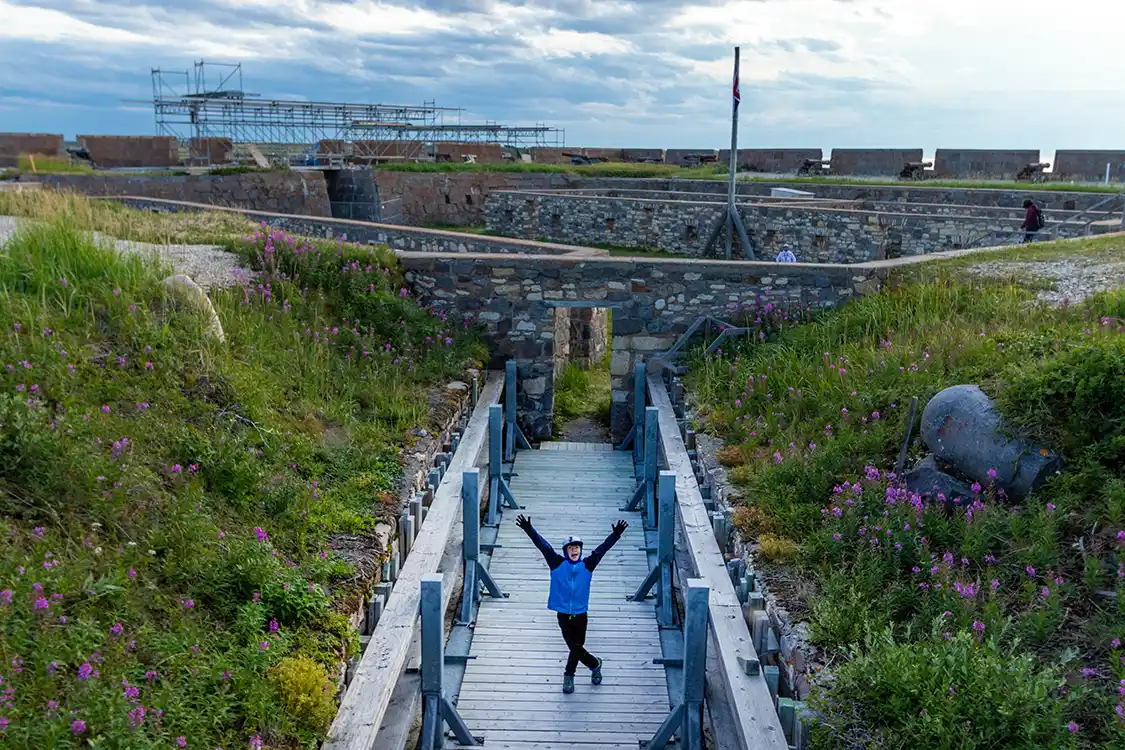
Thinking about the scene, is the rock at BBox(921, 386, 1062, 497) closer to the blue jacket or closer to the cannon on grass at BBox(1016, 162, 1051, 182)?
the blue jacket

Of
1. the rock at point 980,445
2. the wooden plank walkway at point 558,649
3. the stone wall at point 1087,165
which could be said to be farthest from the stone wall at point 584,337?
the stone wall at point 1087,165

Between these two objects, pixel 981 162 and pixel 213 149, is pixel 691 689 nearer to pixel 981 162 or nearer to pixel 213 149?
pixel 981 162

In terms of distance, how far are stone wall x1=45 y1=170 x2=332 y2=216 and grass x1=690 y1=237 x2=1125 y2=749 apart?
16.9m

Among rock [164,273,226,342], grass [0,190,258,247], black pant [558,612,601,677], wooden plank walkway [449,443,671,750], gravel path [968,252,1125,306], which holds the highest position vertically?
grass [0,190,258,247]

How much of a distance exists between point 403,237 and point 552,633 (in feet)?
26.5

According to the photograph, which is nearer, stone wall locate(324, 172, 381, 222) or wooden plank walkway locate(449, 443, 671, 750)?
wooden plank walkway locate(449, 443, 671, 750)

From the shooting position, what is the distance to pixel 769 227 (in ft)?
58.5

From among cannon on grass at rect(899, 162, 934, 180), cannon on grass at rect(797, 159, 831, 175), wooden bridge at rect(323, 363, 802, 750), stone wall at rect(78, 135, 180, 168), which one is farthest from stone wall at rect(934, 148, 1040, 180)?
stone wall at rect(78, 135, 180, 168)

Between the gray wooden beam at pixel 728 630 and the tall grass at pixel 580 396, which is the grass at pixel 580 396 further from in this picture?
the gray wooden beam at pixel 728 630

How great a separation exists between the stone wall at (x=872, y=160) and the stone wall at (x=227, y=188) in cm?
1611

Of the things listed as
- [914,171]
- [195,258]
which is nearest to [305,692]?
[195,258]

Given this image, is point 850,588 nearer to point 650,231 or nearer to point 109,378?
point 109,378

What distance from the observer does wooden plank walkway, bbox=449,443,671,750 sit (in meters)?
5.48

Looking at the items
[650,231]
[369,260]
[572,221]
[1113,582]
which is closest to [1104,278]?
[1113,582]
